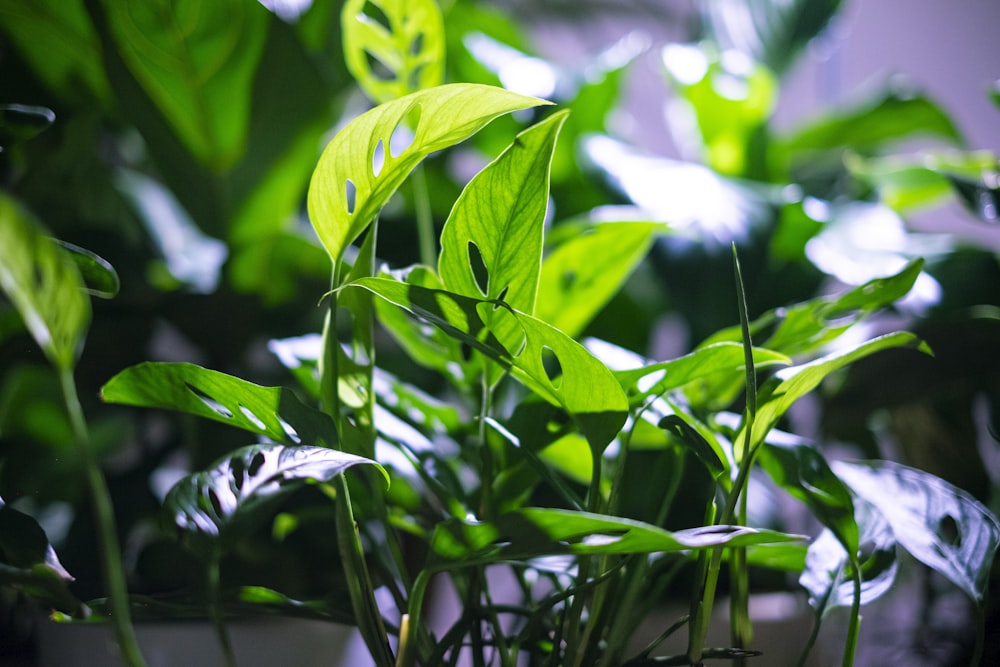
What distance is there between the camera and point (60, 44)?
58cm

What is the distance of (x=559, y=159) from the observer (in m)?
0.77

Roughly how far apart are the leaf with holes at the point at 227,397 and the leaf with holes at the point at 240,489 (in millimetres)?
29

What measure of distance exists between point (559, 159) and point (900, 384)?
40cm

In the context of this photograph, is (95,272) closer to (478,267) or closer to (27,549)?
(27,549)

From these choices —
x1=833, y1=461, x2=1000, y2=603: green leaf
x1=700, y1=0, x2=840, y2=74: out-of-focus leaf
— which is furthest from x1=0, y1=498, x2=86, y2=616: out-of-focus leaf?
x1=700, y1=0, x2=840, y2=74: out-of-focus leaf

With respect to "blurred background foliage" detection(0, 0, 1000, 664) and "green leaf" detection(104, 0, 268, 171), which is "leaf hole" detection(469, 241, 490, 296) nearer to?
"blurred background foliage" detection(0, 0, 1000, 664)

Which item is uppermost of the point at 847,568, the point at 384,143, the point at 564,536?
the point at 384,143

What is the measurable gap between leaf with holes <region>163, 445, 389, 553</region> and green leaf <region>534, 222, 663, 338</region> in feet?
0.65

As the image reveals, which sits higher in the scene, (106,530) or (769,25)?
(769,25)

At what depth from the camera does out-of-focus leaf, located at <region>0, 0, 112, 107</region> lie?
21.2 inches

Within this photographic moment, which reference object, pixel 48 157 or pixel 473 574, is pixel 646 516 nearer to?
pixel 473 574

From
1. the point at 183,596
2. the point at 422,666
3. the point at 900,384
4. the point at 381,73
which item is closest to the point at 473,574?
the point at 422,666

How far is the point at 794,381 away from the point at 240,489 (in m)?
0.23

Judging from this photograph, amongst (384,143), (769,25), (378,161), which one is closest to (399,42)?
(384,143)
